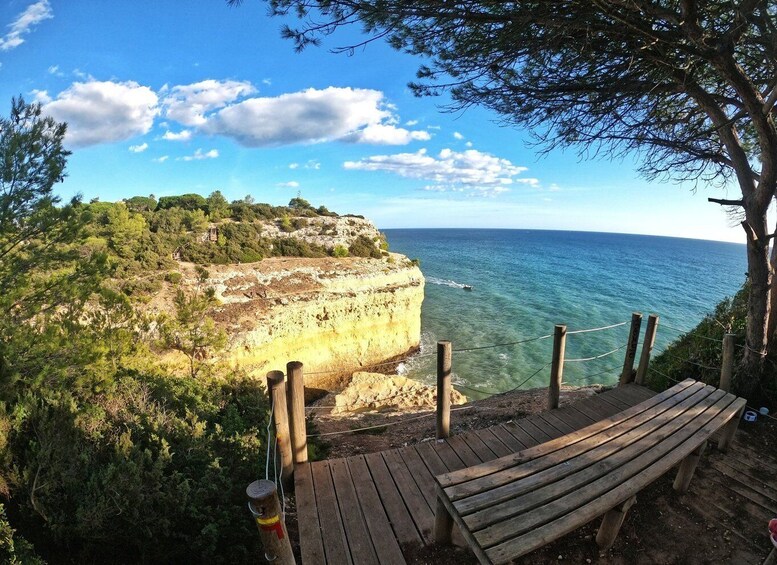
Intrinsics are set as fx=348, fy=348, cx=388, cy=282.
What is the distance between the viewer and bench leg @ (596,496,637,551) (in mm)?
3060

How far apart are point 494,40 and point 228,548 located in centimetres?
648

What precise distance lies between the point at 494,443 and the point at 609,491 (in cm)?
184

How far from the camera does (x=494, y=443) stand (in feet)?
15.2

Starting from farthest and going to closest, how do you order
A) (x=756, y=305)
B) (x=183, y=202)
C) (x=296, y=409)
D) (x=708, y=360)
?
(x=183, y=202) < (x=708, y=360) < (x=756, y=305) < (x=296, y=409)

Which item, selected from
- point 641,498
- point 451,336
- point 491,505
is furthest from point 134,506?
point 451,336

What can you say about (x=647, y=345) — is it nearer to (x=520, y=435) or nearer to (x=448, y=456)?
(x=520, y=435)

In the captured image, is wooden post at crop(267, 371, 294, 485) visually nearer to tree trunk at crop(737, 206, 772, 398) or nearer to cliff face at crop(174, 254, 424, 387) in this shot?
tree trunk at crop(737, 206, 772, 398)

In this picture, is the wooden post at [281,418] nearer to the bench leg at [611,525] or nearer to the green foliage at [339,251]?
the bench leg at [611,525]

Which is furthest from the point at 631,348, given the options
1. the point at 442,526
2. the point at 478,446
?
the point at 442,526

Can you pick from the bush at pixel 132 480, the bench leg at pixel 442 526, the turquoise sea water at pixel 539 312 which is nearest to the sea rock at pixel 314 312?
the turquoise sea water at pixel 539 312

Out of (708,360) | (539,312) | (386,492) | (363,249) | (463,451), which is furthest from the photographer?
(539,312)

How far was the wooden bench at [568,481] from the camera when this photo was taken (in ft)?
8.21

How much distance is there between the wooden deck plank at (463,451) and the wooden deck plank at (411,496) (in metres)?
0.73

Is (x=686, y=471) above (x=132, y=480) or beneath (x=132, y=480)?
beneath
